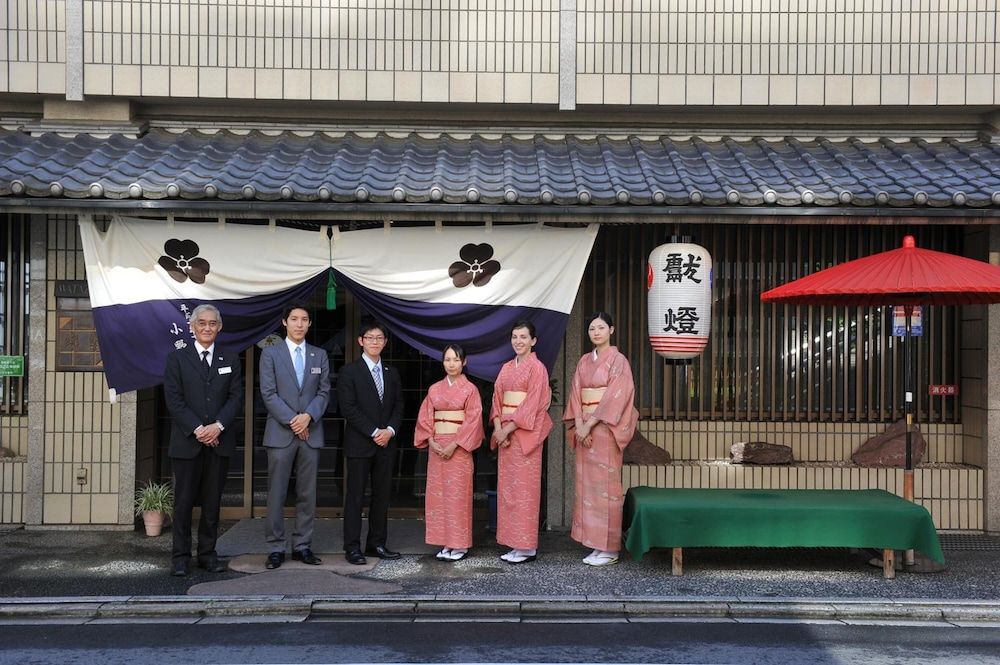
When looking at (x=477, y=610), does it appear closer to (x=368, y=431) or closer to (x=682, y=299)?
(x=368, y=431)

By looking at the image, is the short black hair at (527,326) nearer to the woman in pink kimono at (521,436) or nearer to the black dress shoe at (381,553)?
the woman in pink kimono at (521,436)

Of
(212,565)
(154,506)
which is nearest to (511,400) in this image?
(212,565)

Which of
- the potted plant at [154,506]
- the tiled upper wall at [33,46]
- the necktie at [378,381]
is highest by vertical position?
the tiled upper wall at [33,46]

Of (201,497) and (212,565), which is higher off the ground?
Result: (201,497)

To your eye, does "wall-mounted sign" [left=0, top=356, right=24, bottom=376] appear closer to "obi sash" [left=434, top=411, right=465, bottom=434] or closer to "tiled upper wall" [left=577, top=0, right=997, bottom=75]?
"obi sash" [left=434, top=411, right=465, bottom=434]

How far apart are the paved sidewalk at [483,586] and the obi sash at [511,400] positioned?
4.56 feet

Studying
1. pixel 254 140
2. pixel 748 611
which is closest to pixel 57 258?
pixel 254 140

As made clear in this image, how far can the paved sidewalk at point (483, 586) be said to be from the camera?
6.97 meters

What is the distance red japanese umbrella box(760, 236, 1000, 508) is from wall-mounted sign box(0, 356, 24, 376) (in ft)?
25.0

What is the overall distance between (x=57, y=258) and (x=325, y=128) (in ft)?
10.2

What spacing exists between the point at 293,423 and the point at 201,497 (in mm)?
1077

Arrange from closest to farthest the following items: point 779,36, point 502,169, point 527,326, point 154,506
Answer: point 527,326, point 502,169, point 154,506, point 779,36

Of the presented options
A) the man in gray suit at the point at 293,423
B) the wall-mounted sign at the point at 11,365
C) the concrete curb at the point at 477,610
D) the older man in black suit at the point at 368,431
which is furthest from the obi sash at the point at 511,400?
the wall-mounted sign at the point at 11,365

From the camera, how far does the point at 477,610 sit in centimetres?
702
